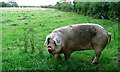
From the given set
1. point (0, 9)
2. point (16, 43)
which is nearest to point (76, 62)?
point (16, 43)

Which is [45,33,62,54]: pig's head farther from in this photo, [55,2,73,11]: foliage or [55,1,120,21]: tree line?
[55,2,73,11]: foliage

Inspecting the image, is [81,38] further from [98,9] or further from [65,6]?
[65,6]

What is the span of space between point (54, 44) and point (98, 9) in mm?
8783

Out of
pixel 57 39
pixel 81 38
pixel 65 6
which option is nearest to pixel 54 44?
pixel 57 39

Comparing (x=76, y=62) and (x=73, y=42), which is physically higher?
(x=73, y=42)

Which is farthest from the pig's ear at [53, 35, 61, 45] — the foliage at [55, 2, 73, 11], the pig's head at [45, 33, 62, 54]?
the foliage at [55, 2, 73, 11]

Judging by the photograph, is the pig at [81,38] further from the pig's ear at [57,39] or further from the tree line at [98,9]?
the tree line at [98,9]

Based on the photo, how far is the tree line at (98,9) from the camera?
37.8ft

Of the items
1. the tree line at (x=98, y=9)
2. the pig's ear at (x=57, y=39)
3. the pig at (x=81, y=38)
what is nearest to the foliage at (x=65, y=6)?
the tree line at (x=98, y=9)

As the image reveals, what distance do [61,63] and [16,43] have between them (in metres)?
2.50

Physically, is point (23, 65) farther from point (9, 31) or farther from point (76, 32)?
point (9, 31)

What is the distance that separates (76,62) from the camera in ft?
18.4

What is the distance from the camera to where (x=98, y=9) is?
1352 cm

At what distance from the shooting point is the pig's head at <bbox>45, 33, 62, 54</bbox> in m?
5.07
